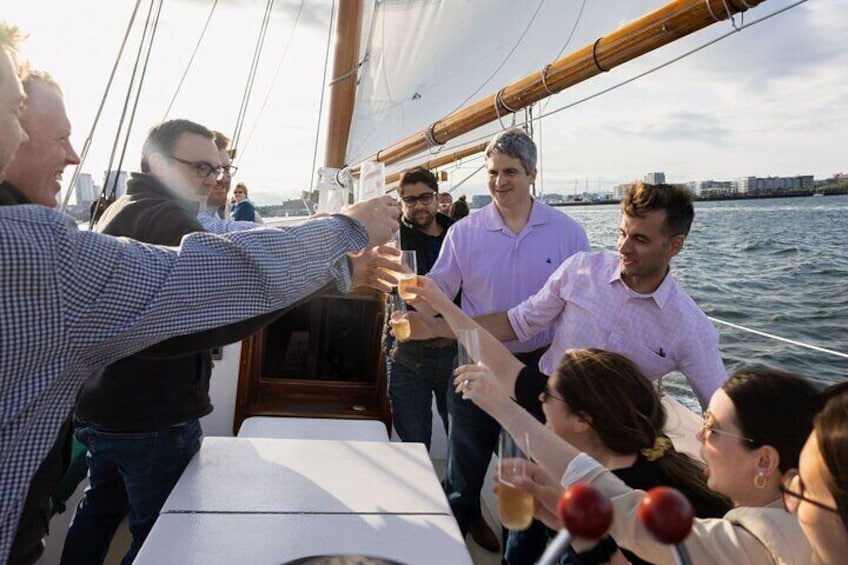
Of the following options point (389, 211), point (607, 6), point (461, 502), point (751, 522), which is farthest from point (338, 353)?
point (751, 522)

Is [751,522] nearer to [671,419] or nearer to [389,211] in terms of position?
[389,211]

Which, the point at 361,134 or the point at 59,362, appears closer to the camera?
the point at 59,362

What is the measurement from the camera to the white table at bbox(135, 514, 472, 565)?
47.2 inches

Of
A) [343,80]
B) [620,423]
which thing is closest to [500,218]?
[620,423]

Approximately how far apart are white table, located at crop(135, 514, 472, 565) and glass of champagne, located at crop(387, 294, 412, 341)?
19.2 inches

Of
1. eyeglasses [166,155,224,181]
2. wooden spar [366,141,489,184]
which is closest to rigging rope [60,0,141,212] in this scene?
eyeglasses [166,155,224,181]

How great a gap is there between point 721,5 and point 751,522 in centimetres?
153

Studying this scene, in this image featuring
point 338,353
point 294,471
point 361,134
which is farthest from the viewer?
point 361,134

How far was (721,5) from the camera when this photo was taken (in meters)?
Answer: 1.87

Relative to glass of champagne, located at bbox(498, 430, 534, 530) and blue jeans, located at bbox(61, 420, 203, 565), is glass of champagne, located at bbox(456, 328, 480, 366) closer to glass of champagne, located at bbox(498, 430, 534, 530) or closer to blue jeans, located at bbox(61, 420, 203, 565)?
glass of champagne, located at bbox(498, 430, 534, 530)

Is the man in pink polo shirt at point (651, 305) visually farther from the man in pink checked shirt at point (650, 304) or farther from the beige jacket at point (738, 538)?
the beige jacket at point (738, 538)

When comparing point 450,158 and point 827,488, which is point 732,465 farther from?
point 450,158

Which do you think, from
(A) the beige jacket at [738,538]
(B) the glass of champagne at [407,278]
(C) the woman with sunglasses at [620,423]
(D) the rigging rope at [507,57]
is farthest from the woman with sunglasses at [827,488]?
(D) the rigging rope at [507,57]

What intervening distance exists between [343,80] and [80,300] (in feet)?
14.0
